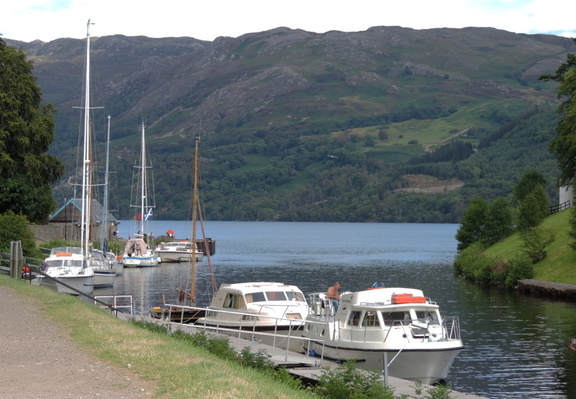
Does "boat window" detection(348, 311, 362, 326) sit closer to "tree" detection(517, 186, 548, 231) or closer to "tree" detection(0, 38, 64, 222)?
"tree" detection(0, 38, 64, 222)

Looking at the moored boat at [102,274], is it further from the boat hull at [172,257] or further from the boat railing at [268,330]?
the boat hull at [172,257]

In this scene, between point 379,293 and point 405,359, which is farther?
point 379,293

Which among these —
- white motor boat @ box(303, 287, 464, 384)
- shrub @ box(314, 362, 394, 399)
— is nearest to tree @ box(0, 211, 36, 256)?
white motor boat @ box(303, 287, 464, 384)

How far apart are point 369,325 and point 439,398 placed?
43.9ft

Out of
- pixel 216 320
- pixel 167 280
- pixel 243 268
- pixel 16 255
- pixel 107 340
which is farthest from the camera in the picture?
pixel 243 268

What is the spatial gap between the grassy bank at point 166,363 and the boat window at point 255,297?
14579mm

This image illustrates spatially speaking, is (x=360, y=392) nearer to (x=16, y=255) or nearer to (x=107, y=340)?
(x=107, y=340)

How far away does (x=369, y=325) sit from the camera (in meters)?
32.2

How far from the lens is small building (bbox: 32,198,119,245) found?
96.2 metres

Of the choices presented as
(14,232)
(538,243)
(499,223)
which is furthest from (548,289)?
(14,232)

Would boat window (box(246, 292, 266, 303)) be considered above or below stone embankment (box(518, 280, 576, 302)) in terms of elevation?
above

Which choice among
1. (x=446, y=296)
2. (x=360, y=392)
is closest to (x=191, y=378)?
(x=360, y=392)

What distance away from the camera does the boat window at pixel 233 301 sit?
1666 inches

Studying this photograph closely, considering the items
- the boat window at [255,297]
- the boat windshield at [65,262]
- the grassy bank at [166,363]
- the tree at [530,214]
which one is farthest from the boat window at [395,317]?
the tree at [530,214]
